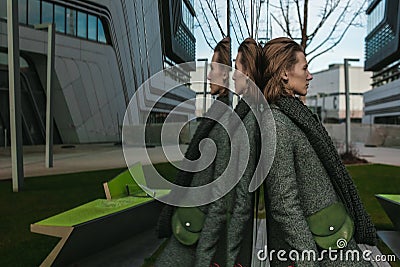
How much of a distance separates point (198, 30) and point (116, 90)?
510 mm

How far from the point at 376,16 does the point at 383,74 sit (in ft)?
149

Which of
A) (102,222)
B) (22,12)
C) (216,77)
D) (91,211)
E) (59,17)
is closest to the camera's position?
(216,77)

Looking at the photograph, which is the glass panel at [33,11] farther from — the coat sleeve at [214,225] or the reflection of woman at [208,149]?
the coat sleeve at [214,225]

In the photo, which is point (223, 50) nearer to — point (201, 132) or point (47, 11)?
point (201, 132)

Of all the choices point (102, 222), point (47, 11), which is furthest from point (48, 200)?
point (47, 11)

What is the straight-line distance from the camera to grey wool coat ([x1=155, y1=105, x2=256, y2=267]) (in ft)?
4.64

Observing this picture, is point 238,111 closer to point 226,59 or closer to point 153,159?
point 226,59

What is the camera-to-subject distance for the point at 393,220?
13.8 ft

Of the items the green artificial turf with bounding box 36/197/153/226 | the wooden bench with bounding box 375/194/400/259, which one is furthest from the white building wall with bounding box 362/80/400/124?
the green artificial turf with bounding box 36/197/153/226

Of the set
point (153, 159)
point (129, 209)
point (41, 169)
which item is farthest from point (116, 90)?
point (41, 169)

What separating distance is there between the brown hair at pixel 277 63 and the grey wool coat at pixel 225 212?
16cm

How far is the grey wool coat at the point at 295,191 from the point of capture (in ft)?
4.78

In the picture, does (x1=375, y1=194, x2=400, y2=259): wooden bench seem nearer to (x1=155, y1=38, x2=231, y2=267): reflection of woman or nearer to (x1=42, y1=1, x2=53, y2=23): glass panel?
(x1=155, y1=38, x2=231, y2=267): reflection of woman

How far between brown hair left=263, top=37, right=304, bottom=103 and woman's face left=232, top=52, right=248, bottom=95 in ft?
0.30
